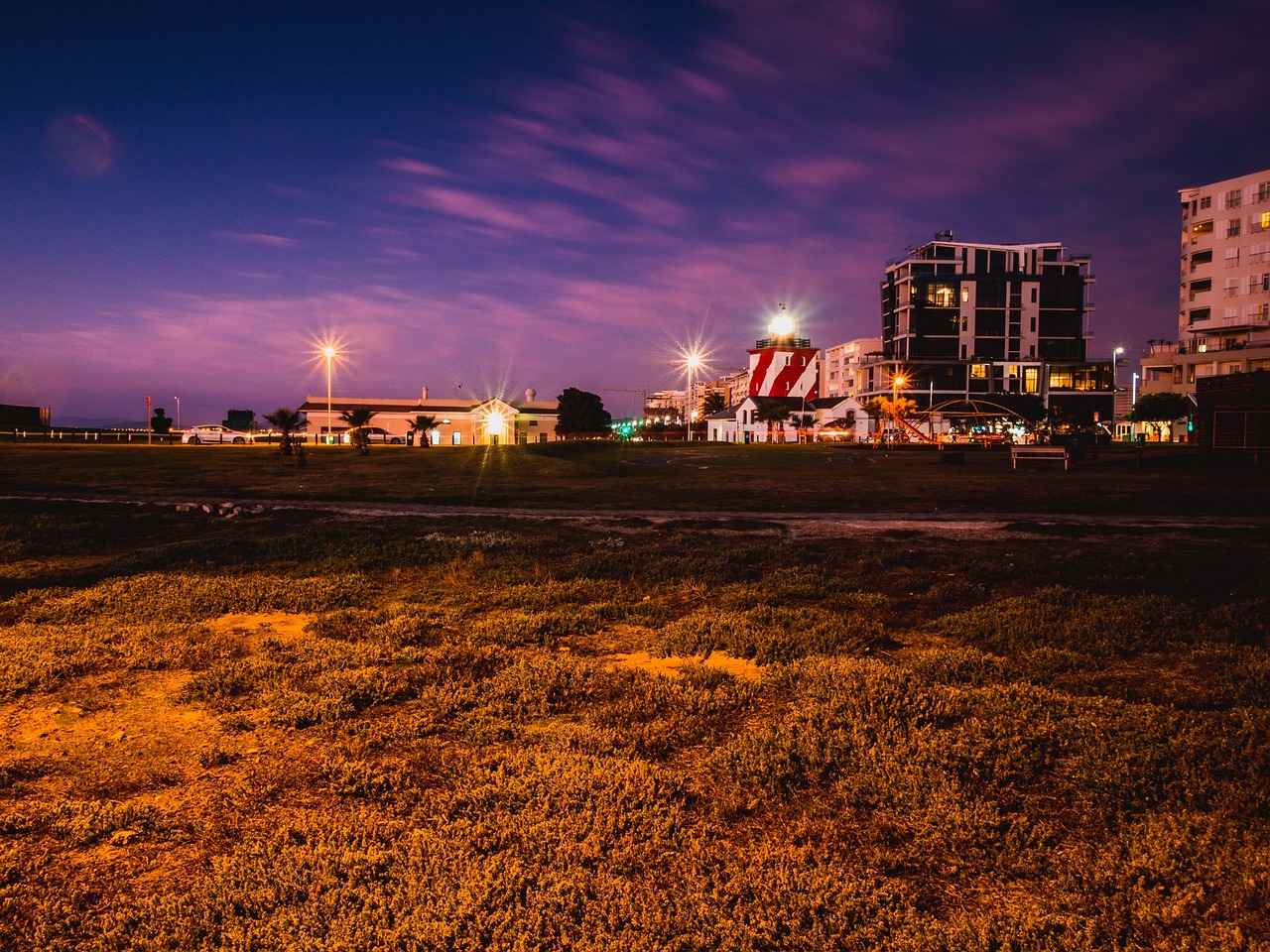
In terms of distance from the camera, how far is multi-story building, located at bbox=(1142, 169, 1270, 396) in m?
77.2

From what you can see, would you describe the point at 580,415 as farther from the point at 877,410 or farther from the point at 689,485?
the point at 689,485

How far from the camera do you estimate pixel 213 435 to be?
74812mm

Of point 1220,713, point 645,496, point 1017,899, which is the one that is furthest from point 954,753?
point 645,496

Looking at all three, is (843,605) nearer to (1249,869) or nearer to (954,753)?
(954,753)

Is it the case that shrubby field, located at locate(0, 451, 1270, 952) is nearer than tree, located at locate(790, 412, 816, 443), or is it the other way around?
shrubby field, located at locate(0, 451, 1270, 952)

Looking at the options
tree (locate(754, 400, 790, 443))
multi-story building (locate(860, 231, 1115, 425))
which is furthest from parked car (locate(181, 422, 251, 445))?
multi-story building (locate(860, 231, 1115, 425))

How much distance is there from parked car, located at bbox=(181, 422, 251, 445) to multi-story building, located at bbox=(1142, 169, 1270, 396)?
109 meters

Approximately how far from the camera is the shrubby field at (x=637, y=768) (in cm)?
284

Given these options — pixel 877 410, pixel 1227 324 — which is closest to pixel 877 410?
pixel 877 410

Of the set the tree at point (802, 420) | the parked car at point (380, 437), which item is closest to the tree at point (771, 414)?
the tree at point (802, 420)

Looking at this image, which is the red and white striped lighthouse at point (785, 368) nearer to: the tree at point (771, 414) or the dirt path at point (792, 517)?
the tree at point (771, 414)

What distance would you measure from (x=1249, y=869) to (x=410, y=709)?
16.1 ft

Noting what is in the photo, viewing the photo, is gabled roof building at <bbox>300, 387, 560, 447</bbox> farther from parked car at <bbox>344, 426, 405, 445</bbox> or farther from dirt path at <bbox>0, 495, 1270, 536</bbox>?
dirt path at <bbox>0, 495, 1270, 536</bbox>

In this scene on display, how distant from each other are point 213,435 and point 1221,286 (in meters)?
123
